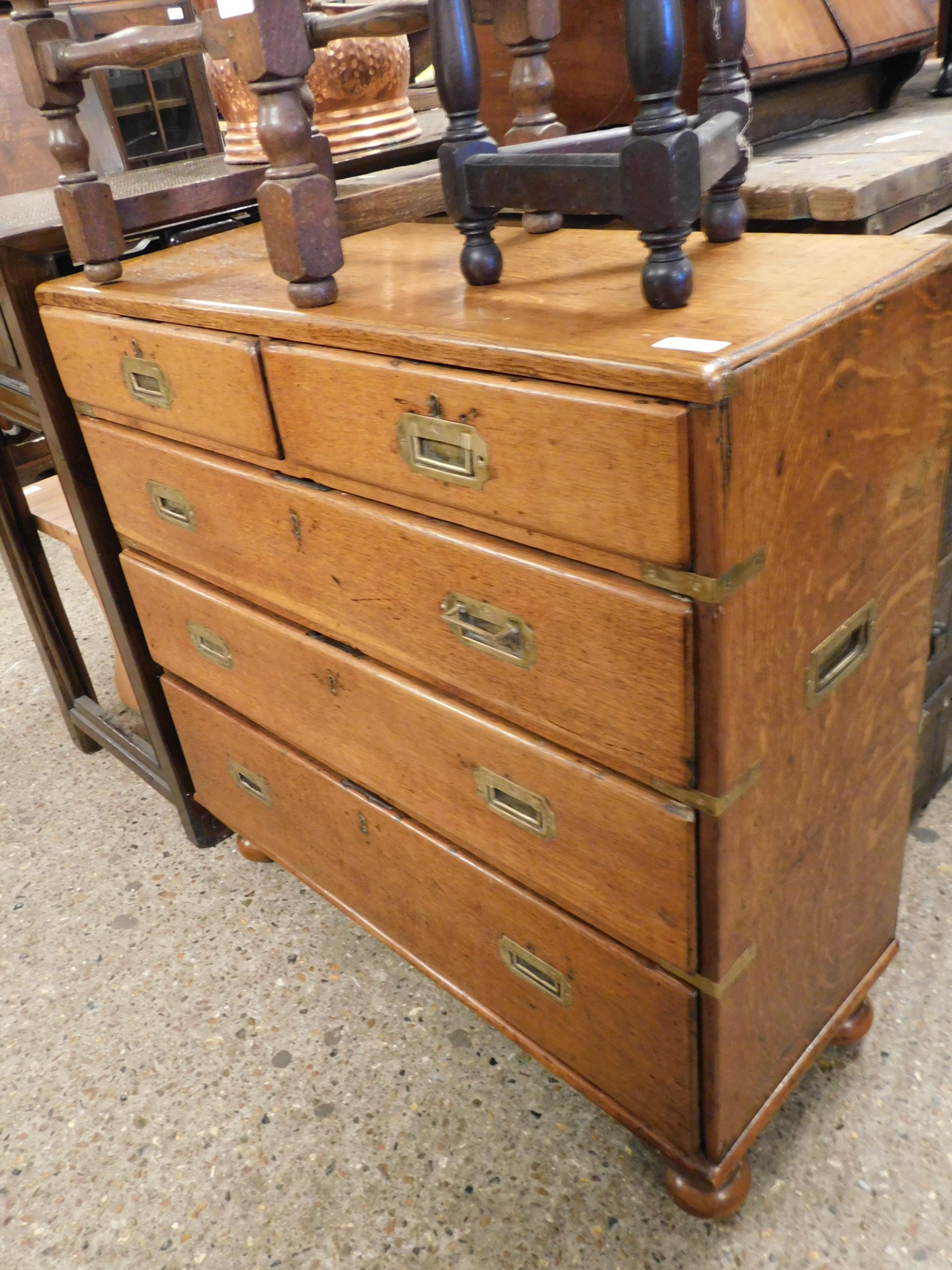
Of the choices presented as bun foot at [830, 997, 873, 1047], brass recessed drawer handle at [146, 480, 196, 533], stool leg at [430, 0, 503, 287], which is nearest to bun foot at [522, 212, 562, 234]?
stool leg at [430, 0, 503, 287]

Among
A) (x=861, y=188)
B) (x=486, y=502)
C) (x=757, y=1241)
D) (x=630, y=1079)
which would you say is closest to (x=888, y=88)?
(x=861, y=188)

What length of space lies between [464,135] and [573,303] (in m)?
0.23

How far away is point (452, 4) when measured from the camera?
37.4 inches

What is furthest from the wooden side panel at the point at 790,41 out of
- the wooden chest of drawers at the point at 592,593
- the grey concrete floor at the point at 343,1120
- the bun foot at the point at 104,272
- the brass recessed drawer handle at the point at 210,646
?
the grey concrete floor at the point at 343,1120

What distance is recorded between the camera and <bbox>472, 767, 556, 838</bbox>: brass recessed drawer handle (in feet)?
3.55

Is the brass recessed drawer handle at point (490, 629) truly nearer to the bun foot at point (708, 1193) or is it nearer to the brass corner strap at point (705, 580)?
the brass corner strap at point (705, 580)

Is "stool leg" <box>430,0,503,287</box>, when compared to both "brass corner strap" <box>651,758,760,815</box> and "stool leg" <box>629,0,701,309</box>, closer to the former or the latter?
"stool leg" <box>629,0,701,309</box>

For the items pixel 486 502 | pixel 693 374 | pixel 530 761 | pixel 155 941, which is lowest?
pixel 155 941

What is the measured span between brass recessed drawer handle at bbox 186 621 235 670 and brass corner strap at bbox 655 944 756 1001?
80 centimetres

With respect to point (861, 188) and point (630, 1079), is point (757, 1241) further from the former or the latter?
point (861, 188)

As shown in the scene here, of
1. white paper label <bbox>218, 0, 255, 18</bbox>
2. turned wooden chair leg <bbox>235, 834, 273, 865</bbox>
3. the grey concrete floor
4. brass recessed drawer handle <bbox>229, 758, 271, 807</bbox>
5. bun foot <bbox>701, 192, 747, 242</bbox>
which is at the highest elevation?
white paper label <bbox>218, 0, 255, 18</bbox>

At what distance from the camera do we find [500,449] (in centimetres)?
90

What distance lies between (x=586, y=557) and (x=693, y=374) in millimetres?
204

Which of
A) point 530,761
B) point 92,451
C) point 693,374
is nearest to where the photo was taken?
point 693,374
